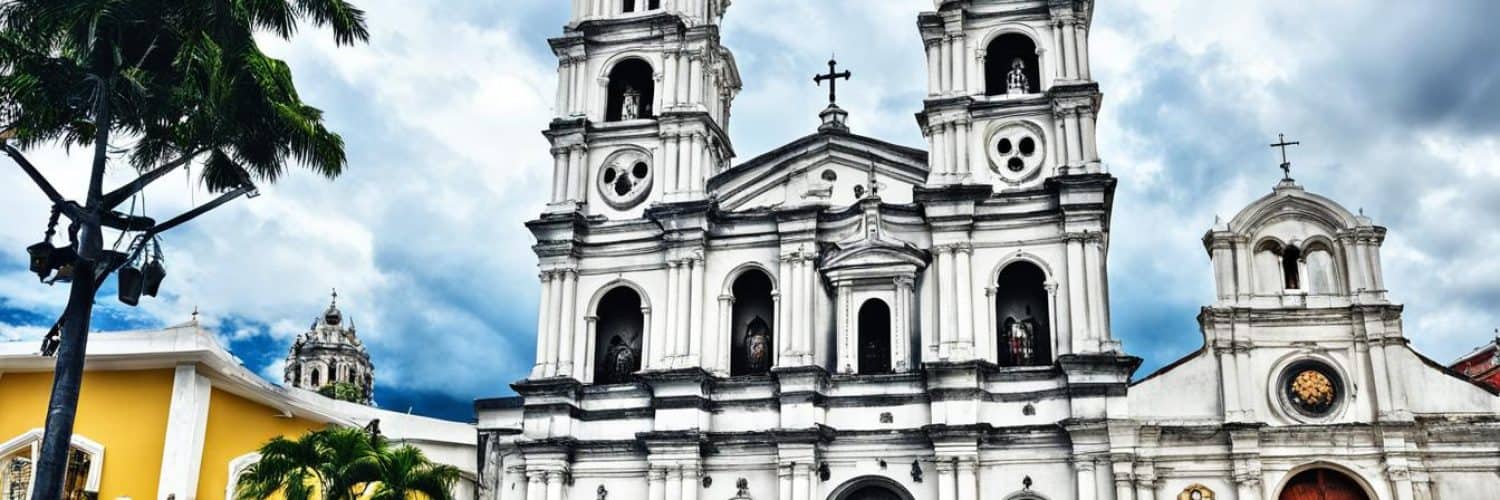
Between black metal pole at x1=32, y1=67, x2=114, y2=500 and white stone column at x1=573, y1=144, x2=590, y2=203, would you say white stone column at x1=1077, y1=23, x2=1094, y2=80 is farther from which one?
black metal pole at x1=32, y1=67, x2=114, y2=500

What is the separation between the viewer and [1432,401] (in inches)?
1045

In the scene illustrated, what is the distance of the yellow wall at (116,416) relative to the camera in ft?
76.6

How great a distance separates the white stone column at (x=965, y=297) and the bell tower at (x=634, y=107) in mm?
5912

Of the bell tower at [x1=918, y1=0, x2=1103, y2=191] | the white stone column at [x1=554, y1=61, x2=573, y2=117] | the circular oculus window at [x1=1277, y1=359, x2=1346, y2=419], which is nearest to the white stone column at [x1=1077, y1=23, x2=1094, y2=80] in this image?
the bell tower at [x1=918, y1=0, x2=1103, y2=191]

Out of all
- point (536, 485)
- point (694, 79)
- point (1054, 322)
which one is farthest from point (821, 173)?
point (536, 485)

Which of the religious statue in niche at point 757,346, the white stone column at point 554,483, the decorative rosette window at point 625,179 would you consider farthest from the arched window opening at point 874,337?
the white stone column at point 554,483

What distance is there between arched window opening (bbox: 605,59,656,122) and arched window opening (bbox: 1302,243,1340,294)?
47.8 ft

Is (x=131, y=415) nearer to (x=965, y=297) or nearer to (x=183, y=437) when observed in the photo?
(x=183, y=437)

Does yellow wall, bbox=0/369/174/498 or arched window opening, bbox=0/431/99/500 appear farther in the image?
yellow wall, bbox=0/369/174/498

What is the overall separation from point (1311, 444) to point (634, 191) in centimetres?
1497

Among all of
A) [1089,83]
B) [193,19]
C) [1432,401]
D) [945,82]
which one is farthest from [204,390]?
[1432,401]

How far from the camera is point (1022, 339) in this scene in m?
29.1

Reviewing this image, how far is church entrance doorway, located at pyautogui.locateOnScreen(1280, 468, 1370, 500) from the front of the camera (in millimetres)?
26547

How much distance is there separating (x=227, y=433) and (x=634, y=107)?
12.4 metres
